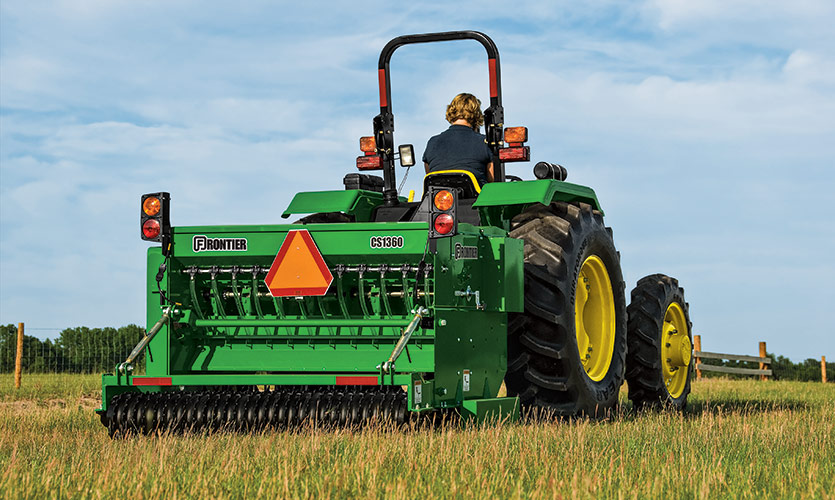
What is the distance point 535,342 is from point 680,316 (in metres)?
3.79

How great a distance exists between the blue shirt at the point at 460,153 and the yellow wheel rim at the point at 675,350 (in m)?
3.07

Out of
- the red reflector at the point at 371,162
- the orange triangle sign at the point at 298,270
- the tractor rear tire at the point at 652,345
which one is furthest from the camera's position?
the tractor rear tire at the point at 652,345

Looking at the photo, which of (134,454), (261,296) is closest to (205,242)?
(261,296)

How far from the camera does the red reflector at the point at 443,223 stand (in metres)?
7.23

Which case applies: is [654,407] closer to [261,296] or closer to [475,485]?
[261,296]

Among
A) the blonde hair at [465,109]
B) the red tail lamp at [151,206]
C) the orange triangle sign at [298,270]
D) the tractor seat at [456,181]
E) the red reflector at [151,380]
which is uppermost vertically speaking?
the blonde hair at [465,109]

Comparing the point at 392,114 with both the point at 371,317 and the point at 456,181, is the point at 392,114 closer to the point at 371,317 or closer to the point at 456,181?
the point at 456,181

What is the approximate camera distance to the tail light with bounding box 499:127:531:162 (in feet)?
30.2

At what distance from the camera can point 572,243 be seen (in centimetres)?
831

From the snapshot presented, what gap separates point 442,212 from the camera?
7.25 meters

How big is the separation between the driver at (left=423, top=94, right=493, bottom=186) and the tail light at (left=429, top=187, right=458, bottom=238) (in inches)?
66.5

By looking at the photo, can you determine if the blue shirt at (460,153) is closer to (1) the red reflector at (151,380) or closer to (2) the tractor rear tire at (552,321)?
(2) the tractor rear tire at (552,321)

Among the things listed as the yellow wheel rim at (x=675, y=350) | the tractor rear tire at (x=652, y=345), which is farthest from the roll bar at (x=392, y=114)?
the yellow wheel rim at (x=675, y=350)

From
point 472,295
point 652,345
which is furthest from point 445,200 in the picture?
point 652,345
